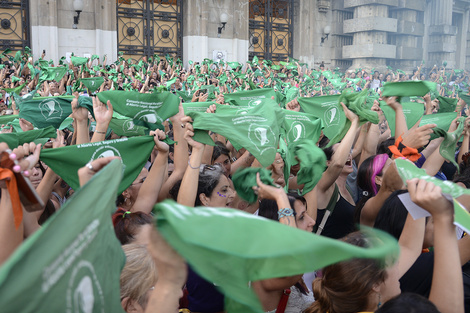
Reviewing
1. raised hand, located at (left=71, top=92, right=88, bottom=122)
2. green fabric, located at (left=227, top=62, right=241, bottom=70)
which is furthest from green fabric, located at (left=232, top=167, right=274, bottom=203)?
green fabric, located at (left=227, top=62, right=241, bottom=70)

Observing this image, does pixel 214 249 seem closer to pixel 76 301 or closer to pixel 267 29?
pixel 76 301

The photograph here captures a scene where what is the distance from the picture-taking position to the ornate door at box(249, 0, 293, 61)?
2256 centimetres

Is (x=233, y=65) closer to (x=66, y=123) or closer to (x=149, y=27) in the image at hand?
(x=149, y=27)

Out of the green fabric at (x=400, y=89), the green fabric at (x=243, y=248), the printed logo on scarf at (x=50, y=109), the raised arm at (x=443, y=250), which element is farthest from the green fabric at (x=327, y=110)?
the green fabric at (x=243, y=248)

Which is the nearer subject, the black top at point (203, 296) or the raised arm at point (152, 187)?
the black top at point (203, 296)

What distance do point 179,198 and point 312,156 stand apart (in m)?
0.97

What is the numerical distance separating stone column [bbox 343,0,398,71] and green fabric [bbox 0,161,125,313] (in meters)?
22.7

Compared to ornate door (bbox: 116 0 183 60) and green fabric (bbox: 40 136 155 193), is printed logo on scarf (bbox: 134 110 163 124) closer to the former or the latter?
green fabric (bbox: 40 136 155 193)

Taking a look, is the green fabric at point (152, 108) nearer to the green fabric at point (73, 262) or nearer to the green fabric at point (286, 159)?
the green fabric at point (286, 159)

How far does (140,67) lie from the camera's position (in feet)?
52.5

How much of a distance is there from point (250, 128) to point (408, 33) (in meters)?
22.4

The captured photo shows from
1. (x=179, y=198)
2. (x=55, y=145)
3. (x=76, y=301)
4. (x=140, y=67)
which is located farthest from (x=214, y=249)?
(x=140, y=67)

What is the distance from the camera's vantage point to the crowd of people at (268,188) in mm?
1991

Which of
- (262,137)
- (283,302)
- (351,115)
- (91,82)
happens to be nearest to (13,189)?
(283,302)
